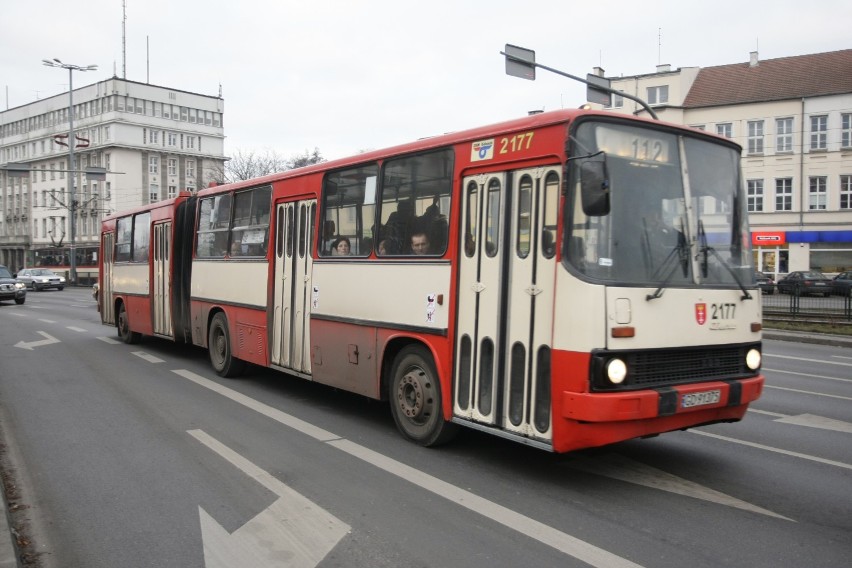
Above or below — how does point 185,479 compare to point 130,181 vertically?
below

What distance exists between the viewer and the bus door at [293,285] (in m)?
9.13

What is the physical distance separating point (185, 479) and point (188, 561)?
67.8 inches

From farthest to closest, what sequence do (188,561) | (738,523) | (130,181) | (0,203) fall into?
(0,203) → (130,181) → (738,523) → (188,561)

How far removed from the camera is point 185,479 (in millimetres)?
6086

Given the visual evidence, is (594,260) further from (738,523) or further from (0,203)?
(0,203)

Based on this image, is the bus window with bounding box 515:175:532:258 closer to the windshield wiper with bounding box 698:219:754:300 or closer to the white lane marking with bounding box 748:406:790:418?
Result: the windshield wiper with bounding box 698:219:754:300

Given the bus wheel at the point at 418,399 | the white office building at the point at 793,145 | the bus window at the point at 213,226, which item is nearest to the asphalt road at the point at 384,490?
the bus wheel at the point at 418,399

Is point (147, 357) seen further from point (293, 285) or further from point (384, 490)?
point (384, 490)

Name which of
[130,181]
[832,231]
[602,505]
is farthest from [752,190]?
[130,181]

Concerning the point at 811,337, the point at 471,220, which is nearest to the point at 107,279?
the point at 471,220

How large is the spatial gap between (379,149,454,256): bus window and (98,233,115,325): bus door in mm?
11400

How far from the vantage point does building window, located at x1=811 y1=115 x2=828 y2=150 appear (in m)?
47.3

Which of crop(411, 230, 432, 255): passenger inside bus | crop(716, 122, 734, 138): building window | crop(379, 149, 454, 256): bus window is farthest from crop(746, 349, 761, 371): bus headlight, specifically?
crop(716, 122, 734, 138): building window

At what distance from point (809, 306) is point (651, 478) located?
19436mm
